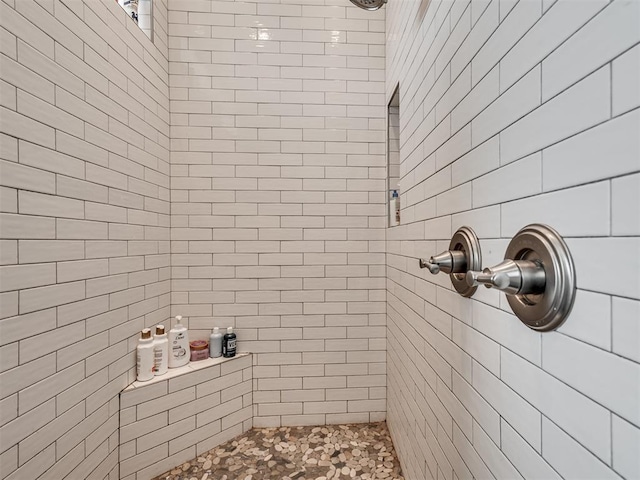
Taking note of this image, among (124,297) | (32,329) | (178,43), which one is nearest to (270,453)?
(124,297)

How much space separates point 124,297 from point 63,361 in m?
0.37

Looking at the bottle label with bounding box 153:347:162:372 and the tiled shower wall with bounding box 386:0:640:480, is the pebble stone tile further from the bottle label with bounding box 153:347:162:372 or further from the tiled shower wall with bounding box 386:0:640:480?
the tiled shower wall with bounding box 386:0:640:480

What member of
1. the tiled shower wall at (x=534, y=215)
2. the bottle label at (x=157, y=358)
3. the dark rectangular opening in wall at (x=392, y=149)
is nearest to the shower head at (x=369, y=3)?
the tiled shower wall at (x=534, y=215)

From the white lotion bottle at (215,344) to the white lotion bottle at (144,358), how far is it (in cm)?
30

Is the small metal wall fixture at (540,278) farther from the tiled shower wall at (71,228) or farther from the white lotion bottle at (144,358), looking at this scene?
the white lotion bottle at (144,358)

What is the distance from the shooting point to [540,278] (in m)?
0.43

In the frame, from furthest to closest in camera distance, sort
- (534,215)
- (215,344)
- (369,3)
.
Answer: (215,344) → (369,3) → (534,215)

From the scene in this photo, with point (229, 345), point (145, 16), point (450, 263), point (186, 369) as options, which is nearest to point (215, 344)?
point (229, 345)

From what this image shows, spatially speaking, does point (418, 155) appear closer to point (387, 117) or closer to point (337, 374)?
point (387, 117)

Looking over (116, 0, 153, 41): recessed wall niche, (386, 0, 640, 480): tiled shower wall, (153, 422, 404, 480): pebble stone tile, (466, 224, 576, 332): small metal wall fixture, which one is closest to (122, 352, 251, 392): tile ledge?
(153, 422, 404, 480): pebble stone tile

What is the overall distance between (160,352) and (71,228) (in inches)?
28.6

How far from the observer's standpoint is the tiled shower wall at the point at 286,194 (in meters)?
1.74

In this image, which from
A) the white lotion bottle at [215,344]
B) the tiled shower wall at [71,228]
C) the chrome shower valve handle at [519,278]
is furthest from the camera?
the white lotion bottle at [215,344]

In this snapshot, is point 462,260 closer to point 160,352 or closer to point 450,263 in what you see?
point 450,263
